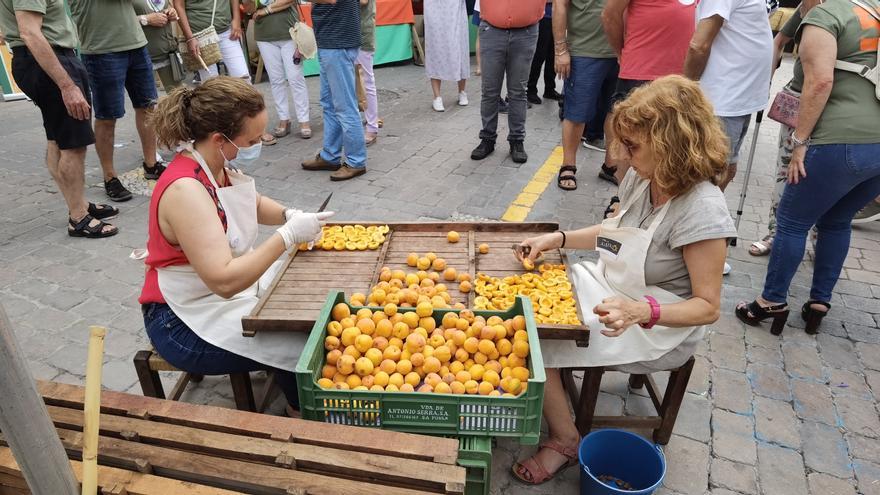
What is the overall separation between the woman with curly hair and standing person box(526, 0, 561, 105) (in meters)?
6.23

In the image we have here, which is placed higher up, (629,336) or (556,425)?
(629,336)

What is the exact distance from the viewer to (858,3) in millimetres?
2967

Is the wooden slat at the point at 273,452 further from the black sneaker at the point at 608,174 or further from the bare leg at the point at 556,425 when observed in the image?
the black sneaker at the point at 608,174

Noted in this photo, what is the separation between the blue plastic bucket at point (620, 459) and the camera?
242 cm

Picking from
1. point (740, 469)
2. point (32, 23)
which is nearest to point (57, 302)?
point (32, 23)

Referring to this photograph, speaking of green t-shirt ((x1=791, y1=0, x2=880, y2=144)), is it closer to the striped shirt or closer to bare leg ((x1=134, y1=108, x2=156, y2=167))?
the striped shirt

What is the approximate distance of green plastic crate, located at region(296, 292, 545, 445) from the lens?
1875 millimetres

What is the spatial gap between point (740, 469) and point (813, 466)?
361mm

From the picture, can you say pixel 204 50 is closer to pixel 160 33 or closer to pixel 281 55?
pixel 160 33

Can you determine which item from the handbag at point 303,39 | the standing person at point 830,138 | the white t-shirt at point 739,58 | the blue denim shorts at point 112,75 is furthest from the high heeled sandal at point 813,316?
the blue denim shorts at point 112,75

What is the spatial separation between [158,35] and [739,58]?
5544mm

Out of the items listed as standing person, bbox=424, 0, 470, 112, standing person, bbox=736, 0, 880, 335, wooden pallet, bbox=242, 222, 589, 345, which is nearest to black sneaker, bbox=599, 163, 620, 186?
standing person, bbox=736, 0, 880, 335

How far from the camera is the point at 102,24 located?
4992 mm

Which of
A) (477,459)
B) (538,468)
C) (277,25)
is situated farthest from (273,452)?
(277,25)
